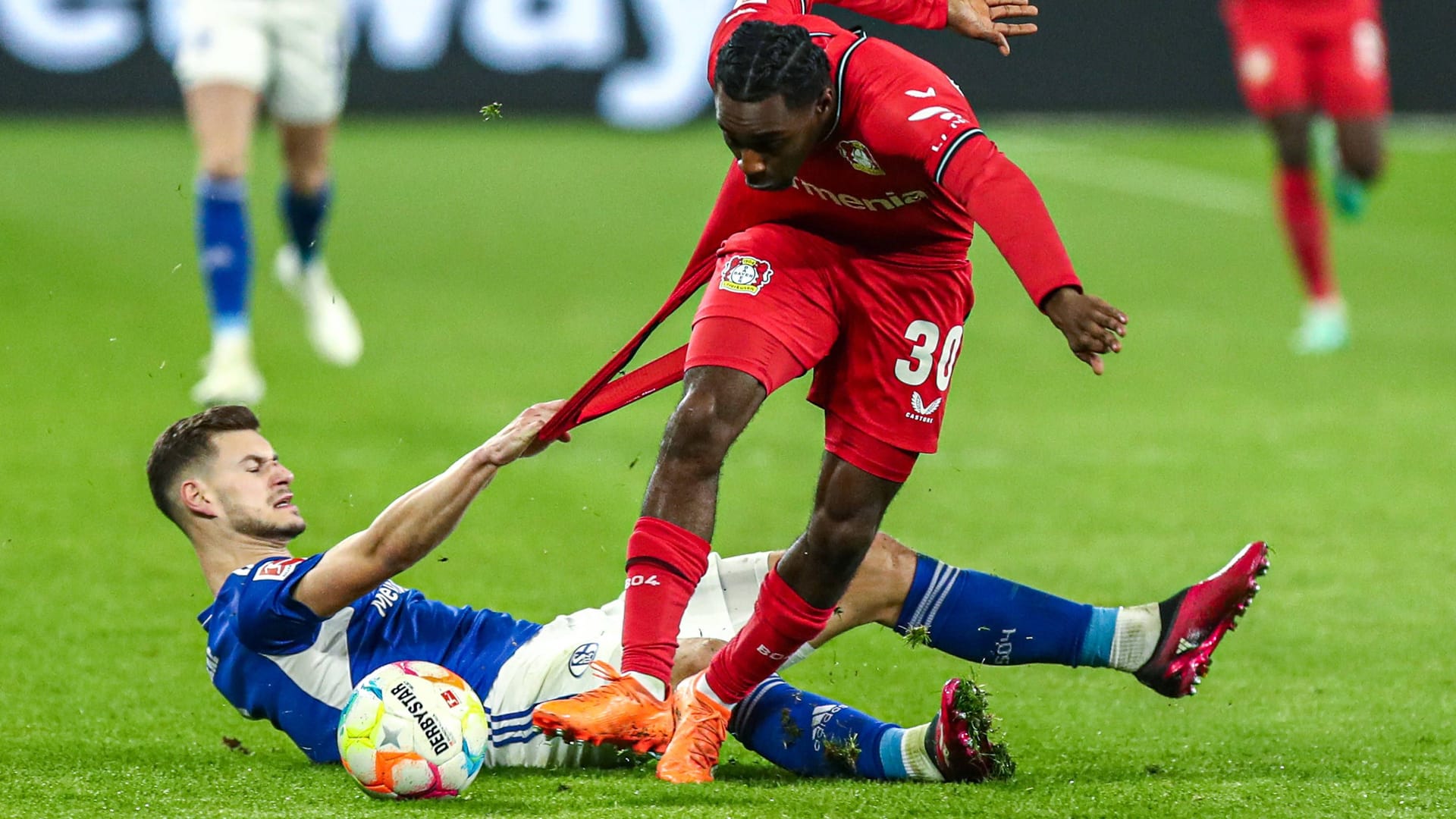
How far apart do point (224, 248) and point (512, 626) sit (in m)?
4.29

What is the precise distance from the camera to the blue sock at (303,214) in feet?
30.3

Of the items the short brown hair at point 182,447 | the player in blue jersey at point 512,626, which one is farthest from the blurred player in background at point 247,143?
the player in blue jersey at point 512,626

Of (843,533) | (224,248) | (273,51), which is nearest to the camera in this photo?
(843,533)

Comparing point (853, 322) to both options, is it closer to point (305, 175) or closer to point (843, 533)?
point (843, 533)

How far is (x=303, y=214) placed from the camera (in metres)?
9.23

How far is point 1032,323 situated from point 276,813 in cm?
868

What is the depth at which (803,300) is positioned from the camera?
4082mm

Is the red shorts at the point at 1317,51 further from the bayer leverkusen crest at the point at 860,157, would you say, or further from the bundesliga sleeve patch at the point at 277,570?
the bundesliga sleeve patch at the point at 277,570

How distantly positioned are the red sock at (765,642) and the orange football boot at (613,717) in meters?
0.28

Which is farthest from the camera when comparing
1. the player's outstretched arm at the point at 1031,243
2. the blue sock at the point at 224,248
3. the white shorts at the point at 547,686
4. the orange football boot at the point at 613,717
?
the blue sock at the point at 224,248

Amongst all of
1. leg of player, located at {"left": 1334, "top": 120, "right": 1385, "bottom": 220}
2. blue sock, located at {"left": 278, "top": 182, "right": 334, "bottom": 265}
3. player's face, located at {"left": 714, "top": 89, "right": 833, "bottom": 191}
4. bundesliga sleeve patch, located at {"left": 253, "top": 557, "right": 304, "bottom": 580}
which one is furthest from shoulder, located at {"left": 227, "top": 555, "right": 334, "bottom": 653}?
leg of player, located at {"left": 1334, "top": 120, "right": 1385, "bottom": 220}

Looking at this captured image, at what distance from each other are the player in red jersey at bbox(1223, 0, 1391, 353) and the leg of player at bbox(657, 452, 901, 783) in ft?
24.4

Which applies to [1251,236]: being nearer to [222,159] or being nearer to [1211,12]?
[1211,12]

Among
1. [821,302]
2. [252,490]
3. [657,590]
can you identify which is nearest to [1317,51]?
[821,302]
